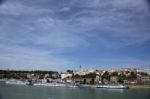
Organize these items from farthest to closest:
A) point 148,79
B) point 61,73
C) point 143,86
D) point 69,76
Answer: point 61,73
point 69,76
point 148,79
point 143,86

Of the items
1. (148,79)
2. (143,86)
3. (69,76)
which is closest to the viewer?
(143,86)

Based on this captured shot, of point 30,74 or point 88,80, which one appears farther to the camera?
point 30,74

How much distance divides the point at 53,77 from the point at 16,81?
840cm

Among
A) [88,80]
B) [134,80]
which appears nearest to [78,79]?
[88,80]

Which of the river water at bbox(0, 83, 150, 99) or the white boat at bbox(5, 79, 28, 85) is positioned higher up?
the white boat at bbox(5, 79, 28, 85)

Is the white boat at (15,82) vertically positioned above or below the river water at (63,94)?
above

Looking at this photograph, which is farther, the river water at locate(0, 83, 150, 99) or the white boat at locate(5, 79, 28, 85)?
the white boat at locate(5, 79, 28, 85)

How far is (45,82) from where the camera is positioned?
4466 cm

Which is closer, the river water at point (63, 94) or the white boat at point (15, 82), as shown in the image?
the river water at point (63, 94)

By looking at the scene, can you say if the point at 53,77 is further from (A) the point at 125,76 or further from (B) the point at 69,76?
(A) the point at 125,76

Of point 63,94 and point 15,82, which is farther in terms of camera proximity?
point 15,82

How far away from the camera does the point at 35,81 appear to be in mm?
45719

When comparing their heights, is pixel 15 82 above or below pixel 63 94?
above

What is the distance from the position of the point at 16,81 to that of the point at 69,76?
9.44 metres
